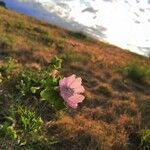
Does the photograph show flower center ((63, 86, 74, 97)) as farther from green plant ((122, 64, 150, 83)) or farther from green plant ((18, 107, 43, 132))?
green plant ((122, 64, 150, 83))

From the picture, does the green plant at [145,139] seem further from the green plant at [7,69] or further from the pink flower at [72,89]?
the pink flower at [72,89]

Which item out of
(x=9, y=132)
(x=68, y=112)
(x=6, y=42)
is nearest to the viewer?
(x=9, y=132)

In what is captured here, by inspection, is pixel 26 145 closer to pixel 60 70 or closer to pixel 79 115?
pixel 79 115

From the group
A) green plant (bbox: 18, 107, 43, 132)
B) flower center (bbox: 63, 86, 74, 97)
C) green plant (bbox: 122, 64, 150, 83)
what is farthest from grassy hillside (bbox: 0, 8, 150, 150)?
flower center (bbox: 63, 86, 74, 97)

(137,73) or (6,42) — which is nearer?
(6,42)

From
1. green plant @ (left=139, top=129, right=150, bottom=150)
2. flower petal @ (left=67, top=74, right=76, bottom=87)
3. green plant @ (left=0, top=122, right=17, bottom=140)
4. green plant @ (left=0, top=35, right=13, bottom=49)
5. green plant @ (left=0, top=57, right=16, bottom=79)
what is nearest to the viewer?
flower petal @ (left=67, top=74, right=76, bottom=87)

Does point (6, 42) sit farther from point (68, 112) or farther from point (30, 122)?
point (30, 122)

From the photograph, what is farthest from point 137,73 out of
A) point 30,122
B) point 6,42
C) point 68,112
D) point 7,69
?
point 30,122

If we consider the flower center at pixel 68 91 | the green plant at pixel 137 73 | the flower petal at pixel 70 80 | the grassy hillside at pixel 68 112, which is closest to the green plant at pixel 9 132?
the grassy hillside at pixel 68 112
